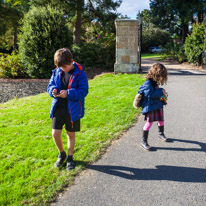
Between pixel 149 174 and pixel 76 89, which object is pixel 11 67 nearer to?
pixel 76 89

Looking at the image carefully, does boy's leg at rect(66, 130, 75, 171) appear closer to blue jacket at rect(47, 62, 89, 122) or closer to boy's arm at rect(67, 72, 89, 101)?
blue jacket at rect(47, 62, 89, 122)

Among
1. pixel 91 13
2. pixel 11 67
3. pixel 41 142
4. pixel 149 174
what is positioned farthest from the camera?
pixel 91 13

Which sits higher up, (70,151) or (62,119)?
(62,119)

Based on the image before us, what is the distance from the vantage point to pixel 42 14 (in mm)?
11148

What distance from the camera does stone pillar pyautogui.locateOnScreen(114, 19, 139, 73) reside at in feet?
35.6

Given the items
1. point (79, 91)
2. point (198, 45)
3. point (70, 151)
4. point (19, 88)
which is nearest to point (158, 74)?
point (79, 91)

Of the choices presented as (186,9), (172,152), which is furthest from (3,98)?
(186,9)

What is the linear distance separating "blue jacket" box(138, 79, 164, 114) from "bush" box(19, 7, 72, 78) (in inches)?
336

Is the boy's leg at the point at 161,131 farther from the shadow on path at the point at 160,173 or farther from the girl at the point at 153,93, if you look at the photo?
the shadow on path at the point at 160,173

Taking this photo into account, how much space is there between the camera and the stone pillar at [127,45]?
1084 centimetres

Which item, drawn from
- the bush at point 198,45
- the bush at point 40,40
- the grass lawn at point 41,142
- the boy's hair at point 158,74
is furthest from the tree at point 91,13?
the boy's hair at point 158,74

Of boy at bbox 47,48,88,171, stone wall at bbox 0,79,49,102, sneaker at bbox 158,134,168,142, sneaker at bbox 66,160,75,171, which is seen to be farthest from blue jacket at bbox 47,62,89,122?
stone wall at bbox 0,79,49,102

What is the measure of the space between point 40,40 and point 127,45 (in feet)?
14.4

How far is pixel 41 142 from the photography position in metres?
3.86
